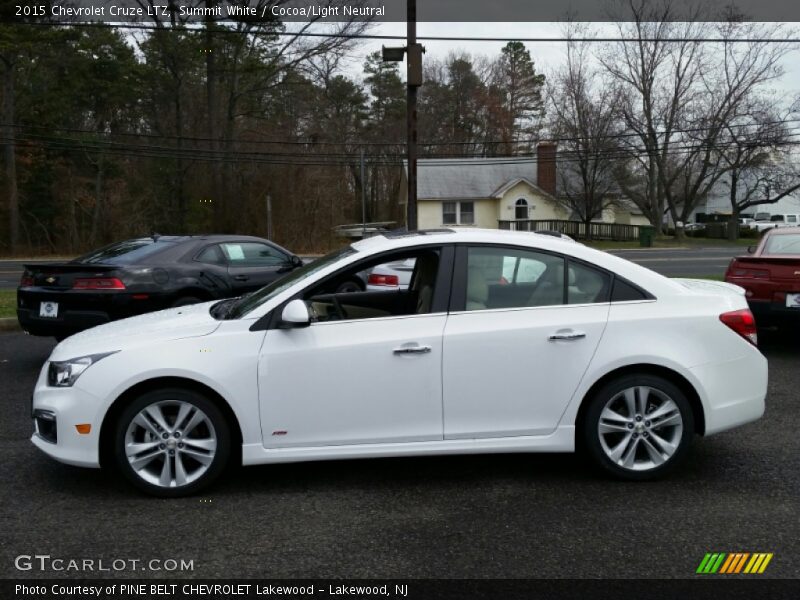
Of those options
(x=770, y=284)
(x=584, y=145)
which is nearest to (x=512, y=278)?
(x=770, y=284)

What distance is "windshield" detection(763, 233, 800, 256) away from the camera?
9.16 m

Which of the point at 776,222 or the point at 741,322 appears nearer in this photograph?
the point at 741,322

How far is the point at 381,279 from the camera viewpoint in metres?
10.1

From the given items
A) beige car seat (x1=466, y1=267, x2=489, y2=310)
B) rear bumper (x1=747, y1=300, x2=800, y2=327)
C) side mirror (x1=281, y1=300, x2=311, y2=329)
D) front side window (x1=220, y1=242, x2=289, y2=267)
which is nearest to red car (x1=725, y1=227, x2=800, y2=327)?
rear bumper (x1=747, y1=300, x2=800, y2=327)

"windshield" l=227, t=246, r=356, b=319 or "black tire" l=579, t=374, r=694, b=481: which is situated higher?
"windshield" l=227, t=246, r=356, b=319

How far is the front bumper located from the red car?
709 centimetres

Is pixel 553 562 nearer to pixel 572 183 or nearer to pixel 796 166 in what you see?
pixel 572 183

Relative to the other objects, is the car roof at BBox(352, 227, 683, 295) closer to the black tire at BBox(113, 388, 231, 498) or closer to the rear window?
the black tire at BBox(113, 388, 231, 498)

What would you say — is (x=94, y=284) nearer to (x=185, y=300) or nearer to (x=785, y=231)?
(x=185, y=300)

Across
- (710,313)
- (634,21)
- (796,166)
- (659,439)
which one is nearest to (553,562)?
(659,439)

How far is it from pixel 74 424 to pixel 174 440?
57cm

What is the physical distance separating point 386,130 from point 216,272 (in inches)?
1928

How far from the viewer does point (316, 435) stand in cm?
439

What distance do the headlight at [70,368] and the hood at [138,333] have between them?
0.04m
